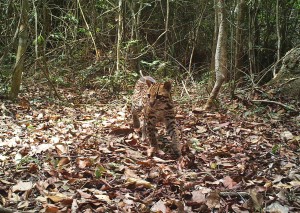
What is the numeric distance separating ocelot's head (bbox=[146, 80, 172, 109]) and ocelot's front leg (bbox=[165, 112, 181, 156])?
0.18 metres

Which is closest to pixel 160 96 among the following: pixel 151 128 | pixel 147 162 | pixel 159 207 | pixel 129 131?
pixel 151 128

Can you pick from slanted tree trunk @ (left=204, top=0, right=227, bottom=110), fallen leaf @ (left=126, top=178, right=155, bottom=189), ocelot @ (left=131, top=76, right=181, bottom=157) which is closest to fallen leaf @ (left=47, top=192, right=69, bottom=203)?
fallen leaf @ (left=126, top=178, right=155, bottom=189)

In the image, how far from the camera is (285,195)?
3939 millimetres

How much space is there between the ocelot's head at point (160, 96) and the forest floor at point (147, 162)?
28.0 inches

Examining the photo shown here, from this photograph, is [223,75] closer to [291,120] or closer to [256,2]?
[291,120]

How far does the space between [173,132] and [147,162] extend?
933 millimetres

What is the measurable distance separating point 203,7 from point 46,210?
11819 mm

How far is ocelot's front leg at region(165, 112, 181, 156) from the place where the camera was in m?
5.66

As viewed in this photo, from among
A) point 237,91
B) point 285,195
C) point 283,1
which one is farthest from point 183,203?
point 283,1

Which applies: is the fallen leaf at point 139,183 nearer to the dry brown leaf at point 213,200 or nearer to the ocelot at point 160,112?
the dry brown leaf at point 213,200

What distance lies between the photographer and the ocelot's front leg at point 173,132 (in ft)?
18.6

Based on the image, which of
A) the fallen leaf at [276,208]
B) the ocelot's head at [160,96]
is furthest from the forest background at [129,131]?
the ocelot's head at [160,96]

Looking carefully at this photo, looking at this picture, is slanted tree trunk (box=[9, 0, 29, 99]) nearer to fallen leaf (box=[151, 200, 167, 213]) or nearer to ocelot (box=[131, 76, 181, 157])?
ocelot (box=[131, 76, 181, 157])

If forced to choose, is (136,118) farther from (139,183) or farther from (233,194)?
(233,194)
